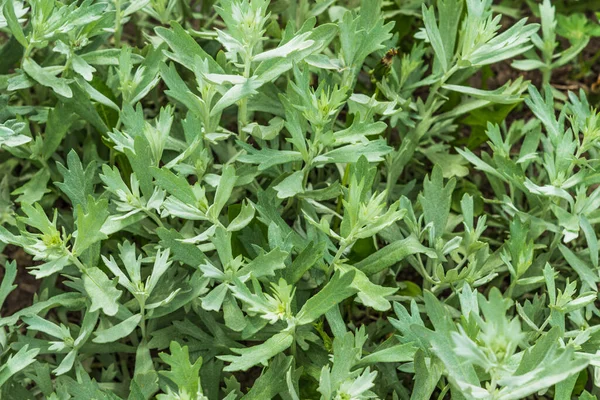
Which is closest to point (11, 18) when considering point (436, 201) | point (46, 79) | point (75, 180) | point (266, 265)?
point (46, 79)

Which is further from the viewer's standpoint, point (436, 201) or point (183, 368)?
point (436, 201)

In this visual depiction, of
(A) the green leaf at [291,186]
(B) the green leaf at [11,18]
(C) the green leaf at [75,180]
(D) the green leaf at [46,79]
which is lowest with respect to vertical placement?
(C) the green leaf at [75,180]

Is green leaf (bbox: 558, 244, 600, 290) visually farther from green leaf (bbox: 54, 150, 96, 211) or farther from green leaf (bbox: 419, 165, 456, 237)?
green leaf (bbox: 54, 150, 96, 211)

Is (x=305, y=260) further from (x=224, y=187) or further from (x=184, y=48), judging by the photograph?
(x=184, y=48)

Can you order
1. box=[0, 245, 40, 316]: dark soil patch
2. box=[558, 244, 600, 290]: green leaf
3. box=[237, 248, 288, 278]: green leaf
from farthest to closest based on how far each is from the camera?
box=[0, 245, 40, 316]: dark soil patch < box=[558, 244, 600, 290]: green leaf < box=[237, 248, 288, 278]: green leaf

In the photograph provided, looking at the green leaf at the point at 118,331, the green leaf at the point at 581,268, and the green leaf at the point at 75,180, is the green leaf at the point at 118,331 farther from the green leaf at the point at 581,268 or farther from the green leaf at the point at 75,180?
the green leaf at the point at 581,268

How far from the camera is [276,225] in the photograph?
1.48m

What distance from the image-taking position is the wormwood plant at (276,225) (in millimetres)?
1377

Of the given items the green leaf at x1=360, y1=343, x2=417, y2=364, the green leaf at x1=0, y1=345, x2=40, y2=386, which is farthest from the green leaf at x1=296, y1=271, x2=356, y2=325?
the green leaf at x1=0, y1=345, x2=40, y2=386

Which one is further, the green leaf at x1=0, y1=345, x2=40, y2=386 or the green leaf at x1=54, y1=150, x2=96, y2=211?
the green leaf at x1=54, y1=150, x2=96, y2=211

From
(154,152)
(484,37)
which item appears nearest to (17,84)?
(154,152)

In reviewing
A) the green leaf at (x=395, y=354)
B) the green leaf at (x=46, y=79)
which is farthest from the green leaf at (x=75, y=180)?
the green leaf at (x=395, y=354)

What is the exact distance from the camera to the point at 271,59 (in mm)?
1524

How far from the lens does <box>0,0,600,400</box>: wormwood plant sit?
1.38 metres
